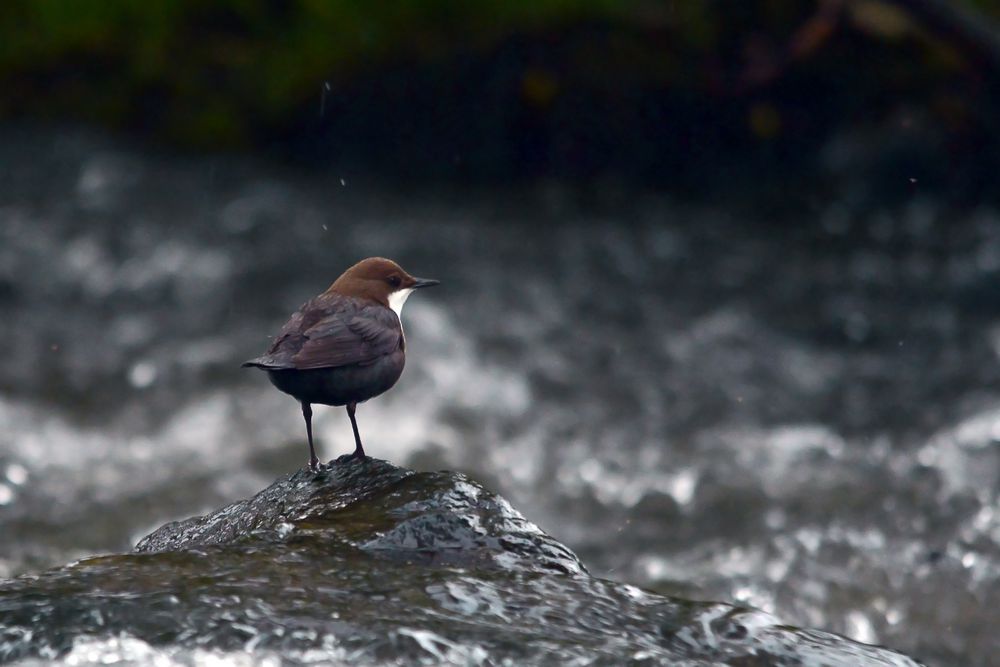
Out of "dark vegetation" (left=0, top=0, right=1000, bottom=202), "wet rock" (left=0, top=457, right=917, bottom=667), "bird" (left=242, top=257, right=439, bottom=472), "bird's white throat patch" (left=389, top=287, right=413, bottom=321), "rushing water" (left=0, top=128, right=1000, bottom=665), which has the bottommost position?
"wet rock" (left=0, top=457, right=917, bottom=667)

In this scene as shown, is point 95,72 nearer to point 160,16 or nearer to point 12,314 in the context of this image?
point 160,16

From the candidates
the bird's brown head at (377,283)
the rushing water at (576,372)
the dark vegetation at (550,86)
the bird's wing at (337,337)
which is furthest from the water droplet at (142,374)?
the bird's wing at (337,337)

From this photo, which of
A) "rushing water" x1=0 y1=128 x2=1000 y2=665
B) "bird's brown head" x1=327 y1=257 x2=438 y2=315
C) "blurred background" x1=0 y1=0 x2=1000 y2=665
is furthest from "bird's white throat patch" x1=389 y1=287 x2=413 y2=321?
"blurred background" x1=0 y1=0 x2=1000 y2=665

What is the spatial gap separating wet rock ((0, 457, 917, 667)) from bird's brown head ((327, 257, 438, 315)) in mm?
926

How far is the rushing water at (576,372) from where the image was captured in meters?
6.54

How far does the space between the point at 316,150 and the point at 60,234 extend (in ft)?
6.47

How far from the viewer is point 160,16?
940cm

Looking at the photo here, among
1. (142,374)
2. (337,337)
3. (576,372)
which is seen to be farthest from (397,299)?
(142,374)

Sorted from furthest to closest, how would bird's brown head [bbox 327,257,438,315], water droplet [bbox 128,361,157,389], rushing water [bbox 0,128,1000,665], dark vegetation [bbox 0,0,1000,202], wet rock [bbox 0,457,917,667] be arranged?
dark vegetation [bbox 0,0,1000,202] < water droplet [bbox 128,361,157,389] < rushing water [bbox 0,128,1000,665] < bird's brown head [bbox 327,257,438,315] < wet rock [bbox 0,457,917,667]

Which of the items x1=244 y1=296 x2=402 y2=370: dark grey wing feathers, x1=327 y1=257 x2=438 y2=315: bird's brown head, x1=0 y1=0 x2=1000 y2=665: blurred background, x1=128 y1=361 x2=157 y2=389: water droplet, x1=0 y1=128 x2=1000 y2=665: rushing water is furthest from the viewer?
x1=128 y1=361 x2=157 y2=389: water droplet

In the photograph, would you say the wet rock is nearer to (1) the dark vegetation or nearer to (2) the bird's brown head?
(2) the bird's brown head

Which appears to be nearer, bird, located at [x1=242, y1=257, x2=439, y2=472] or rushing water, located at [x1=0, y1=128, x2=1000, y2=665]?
bird, located at [x1=242, y1=257, x2=439, y2=472]

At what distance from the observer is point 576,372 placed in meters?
8.18

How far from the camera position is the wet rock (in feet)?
9.50
